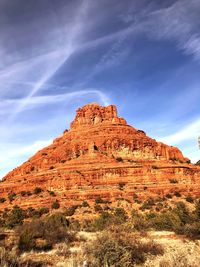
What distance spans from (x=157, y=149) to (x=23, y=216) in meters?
45.6

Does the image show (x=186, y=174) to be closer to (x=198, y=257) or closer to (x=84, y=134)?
(x=84, y=134)

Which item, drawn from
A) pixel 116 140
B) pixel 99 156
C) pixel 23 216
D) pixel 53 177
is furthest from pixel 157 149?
pixel 23 216

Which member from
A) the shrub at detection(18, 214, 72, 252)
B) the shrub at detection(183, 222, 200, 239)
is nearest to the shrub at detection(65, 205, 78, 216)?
the shrub at detection(18, 214, 72, 252)

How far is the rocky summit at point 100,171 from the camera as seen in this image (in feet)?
189

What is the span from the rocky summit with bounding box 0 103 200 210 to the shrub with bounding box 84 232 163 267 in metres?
40.4

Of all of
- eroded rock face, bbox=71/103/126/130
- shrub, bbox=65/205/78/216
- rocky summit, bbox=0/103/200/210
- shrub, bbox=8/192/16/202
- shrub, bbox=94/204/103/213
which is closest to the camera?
shrub, bbox=65/205/78/216

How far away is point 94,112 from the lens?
9325 centimetres

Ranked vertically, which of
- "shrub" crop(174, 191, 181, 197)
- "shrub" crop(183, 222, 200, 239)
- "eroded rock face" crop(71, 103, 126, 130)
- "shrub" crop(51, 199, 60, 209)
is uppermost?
"eroded rock face" crop(71, 103, 126, 130)

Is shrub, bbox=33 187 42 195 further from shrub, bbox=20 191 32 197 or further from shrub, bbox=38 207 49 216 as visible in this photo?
shrub, bbox=38 207 49 216

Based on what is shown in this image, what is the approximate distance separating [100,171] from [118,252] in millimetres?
51143

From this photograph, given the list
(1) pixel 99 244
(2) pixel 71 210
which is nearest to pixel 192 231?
(1) pixel 99 244

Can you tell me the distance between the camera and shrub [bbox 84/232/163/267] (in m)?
11.5

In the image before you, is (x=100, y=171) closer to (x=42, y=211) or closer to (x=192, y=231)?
(x=42, y=211)

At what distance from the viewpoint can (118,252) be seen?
468 inches
